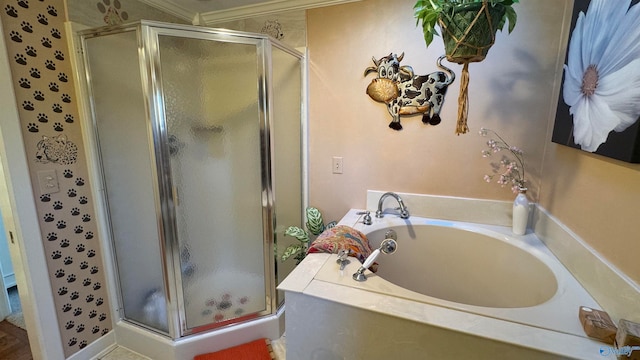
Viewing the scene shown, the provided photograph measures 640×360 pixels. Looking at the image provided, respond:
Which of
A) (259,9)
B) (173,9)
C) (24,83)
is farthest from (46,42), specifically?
(259,9)

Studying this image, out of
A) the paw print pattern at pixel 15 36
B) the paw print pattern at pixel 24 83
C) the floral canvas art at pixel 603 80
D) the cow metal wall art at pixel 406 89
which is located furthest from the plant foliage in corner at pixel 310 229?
the paw print pattern at pixel 15 36

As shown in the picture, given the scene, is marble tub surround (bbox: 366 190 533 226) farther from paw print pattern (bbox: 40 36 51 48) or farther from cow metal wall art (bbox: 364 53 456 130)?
paw print pattern (bbox: 40 36 51 48)

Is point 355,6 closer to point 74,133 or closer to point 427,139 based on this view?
point 427,139

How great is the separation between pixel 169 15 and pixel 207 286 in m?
1.91

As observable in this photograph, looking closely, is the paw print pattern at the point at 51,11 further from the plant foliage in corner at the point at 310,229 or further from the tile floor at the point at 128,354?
the tile floor at the point at 128,354

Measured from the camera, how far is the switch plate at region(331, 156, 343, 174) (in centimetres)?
207

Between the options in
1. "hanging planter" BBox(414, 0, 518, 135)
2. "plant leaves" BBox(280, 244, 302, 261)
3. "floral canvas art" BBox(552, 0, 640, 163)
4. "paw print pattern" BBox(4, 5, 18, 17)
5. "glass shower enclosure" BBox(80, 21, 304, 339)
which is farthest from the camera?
"plant leaves" BBox(280, 244, 302, 261)

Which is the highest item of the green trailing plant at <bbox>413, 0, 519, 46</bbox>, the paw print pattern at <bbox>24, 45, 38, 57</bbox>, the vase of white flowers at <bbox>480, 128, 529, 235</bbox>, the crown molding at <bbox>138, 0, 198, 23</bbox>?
the crown molding at <bbox>138, 0, 198, 23</bbox>

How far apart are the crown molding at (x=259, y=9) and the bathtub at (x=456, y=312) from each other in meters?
1.68

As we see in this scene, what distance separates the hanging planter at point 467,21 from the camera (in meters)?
1.10

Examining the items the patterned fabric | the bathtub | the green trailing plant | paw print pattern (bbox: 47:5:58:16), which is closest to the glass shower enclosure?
paw print pattern (bbox: 47:5:58:16)

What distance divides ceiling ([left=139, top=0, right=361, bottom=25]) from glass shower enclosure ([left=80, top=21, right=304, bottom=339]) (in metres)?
0.36

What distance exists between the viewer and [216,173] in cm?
177

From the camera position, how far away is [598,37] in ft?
3.44
